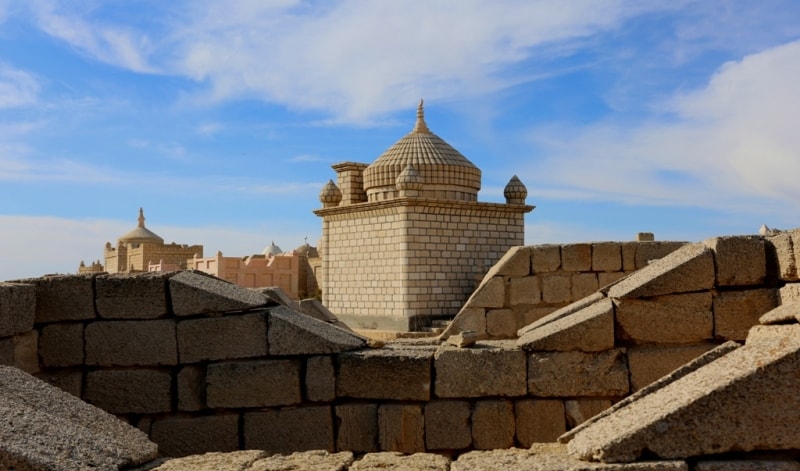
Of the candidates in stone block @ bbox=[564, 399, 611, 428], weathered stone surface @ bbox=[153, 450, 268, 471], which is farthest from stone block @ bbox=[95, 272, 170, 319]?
stone block @ bbox=[564, 399, 611, 428]

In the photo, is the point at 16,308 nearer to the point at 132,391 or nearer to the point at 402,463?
the point at 132,391

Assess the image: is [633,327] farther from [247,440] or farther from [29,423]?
[29,423]

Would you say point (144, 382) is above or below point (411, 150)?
below

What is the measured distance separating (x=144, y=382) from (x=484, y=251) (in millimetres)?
14549

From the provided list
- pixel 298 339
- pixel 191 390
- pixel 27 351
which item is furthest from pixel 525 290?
pixel 27 351

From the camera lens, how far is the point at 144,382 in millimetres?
6133

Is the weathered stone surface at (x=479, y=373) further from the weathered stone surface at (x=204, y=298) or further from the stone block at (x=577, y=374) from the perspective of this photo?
the weathered stone surface at (x=204, y=298)

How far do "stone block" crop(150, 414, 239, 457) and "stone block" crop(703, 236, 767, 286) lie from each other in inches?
167

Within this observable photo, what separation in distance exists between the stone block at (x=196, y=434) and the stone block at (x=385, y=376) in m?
0.98

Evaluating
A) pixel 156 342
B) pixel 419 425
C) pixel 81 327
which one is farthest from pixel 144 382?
pixel 419 425

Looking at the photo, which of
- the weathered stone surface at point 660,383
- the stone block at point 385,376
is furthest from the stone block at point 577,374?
the weathered stone surface at point 660,383

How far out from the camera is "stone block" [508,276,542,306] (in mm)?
10883

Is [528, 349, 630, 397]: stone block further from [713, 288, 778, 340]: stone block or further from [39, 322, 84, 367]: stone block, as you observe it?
[39, 322, 84, 367]: stone block

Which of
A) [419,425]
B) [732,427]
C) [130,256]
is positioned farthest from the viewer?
[130,256]
